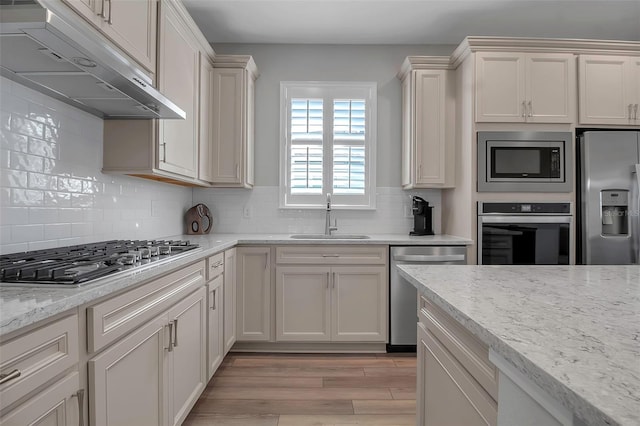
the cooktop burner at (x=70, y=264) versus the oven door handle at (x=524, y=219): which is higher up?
the oven door handle at (x=524, y=219)

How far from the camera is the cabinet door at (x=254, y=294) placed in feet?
9.83

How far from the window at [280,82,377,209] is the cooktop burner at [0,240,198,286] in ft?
6.12

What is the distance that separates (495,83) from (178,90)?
7.75 feet

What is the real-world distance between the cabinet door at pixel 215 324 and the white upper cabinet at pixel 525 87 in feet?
7.65

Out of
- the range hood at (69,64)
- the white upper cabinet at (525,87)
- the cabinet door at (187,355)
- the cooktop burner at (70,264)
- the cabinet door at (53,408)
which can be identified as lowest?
the cabinet door at (187,355)

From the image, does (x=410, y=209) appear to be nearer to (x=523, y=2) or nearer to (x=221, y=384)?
(x=523, y=2)

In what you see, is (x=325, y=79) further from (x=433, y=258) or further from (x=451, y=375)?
(x=451, y=375)

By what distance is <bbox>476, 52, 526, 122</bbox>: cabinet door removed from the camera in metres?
Answer: 2.95

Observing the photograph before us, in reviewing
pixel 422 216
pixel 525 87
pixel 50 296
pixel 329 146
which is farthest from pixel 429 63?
pixel 50 296

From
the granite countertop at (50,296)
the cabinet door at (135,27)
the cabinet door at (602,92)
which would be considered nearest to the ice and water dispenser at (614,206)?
the cabinet door at (602,92)

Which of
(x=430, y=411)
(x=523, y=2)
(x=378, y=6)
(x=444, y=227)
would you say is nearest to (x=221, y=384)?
(x=430, y=411)

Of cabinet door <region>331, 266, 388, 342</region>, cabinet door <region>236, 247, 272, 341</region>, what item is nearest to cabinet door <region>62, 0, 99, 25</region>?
cabinet door <region>236, 247, 272, 341</region>

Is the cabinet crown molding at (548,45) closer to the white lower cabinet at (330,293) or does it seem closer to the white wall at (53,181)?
the white lower cabinet at (330,293)

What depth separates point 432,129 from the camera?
3301mm
